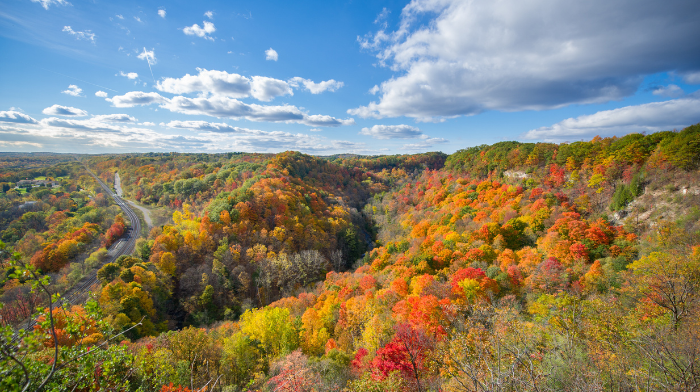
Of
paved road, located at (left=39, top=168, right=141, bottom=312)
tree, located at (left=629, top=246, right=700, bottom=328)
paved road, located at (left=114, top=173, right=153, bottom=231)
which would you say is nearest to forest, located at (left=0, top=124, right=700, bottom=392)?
tree, located at (left=629, top=246, right=700, bottom=328)

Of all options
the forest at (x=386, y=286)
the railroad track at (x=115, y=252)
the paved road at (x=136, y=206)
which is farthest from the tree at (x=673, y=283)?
the paved road at (x=136, y=206)

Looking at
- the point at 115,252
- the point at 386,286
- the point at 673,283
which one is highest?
the point at 673,283

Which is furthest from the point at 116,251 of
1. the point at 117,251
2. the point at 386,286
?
the point at 386,286

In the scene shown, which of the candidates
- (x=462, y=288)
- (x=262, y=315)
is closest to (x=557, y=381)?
(x=462, y=288)

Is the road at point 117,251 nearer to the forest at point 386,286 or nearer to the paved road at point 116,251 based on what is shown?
the paved road at point 116,251

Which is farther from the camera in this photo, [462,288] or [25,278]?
[462,288]

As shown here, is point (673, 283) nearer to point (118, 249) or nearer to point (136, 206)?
point (118, 249)

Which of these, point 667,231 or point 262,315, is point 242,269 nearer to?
point 262,315

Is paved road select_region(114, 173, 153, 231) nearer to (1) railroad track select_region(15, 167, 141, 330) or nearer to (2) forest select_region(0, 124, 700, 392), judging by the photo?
(2) forest select_region(0, 124, 700, 392)
